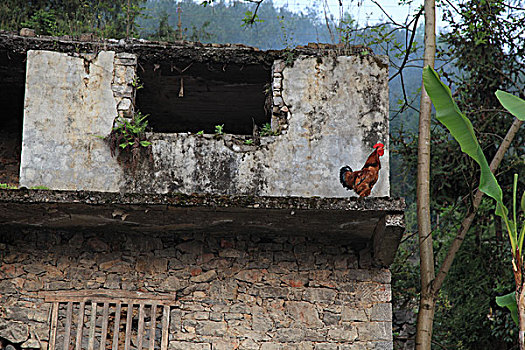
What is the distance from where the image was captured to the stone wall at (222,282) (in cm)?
697

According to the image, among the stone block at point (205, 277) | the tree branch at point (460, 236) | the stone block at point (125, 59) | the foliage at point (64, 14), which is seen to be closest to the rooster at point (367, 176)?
the stone block at point (205, 277)

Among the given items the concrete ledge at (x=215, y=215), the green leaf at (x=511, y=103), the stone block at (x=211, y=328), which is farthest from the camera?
the stone block at (x=211, y=328)

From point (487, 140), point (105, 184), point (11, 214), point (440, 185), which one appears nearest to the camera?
point (11, 214)

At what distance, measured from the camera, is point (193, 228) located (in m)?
7.16

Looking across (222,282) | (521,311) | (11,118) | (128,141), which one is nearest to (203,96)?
(128,141)

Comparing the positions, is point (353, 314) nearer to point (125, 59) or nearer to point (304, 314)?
point (304, 314)

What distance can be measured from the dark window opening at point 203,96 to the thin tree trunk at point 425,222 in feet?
7.39

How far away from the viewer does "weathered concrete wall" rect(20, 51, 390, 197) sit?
718 cm

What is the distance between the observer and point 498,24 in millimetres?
11422

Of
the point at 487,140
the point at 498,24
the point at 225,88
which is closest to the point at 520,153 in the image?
the point at 487,140

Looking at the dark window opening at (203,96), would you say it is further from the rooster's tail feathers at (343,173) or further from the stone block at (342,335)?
the stone block at (342,335)

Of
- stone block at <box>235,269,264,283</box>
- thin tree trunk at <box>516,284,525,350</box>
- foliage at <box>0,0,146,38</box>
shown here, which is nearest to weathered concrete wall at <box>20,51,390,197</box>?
stone block at <box>235,269,264,283</box>

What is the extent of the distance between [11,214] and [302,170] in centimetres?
324

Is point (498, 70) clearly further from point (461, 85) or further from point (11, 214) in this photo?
point (11, 214)
